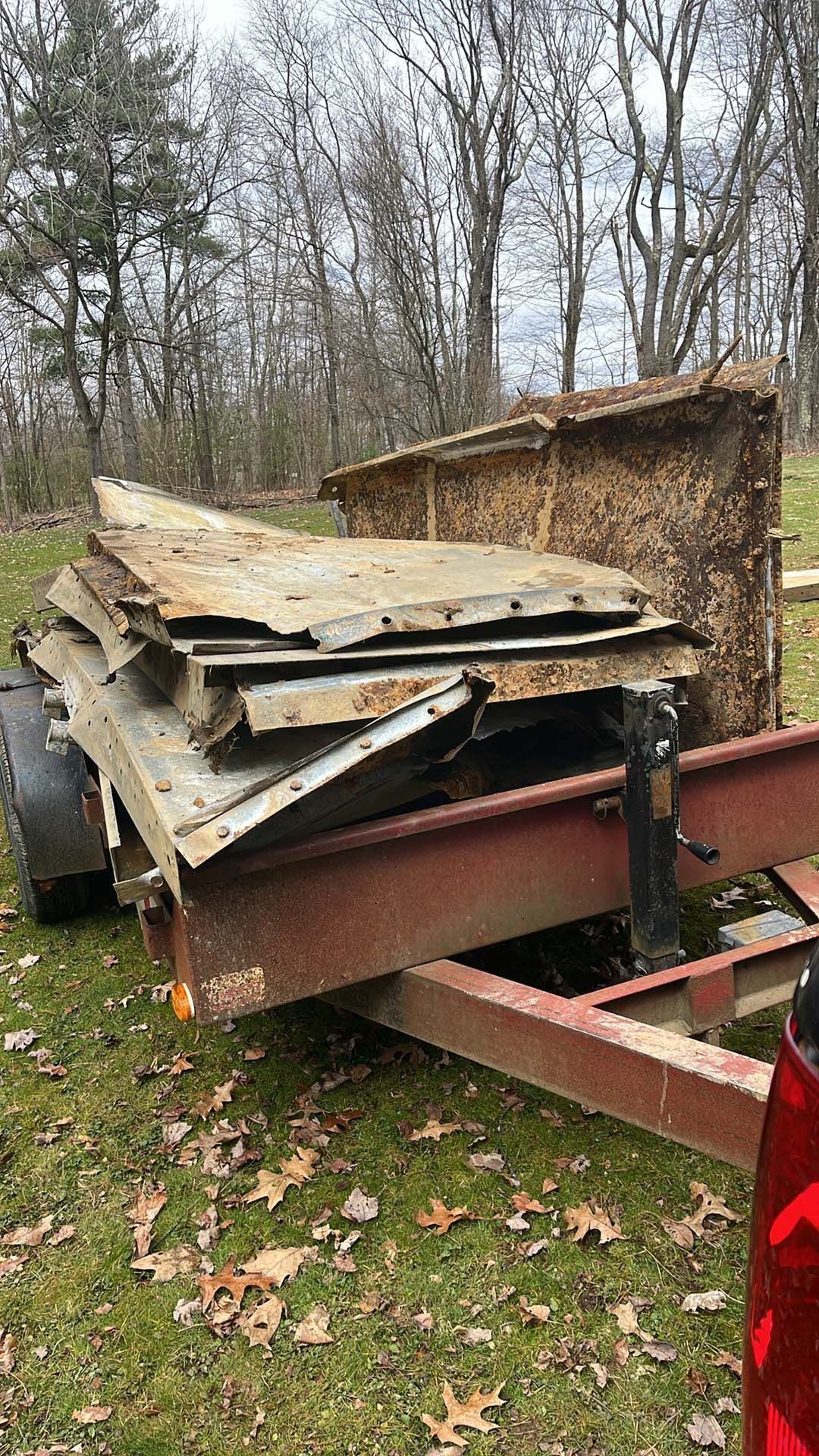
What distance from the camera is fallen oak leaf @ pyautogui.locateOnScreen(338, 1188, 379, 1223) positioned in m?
2.47

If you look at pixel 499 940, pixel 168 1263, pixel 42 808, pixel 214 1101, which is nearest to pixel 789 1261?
pixel 499 940

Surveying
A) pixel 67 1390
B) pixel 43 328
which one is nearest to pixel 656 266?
pixel 43 328

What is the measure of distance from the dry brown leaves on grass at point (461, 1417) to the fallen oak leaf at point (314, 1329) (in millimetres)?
305

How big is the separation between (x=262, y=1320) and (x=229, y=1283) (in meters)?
0.15

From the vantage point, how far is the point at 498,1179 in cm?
256

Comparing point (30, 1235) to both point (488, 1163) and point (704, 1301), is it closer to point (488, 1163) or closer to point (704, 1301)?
point (488, 1163)

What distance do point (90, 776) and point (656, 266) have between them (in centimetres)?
2141

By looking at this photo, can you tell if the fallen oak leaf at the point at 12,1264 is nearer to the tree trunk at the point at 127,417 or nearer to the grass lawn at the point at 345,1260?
the grass lawn at the point at 345,1260

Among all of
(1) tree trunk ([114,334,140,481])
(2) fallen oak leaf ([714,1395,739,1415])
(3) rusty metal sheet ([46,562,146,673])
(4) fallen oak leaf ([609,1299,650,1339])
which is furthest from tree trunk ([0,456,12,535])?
(2) fallen oak leaf ([714,1395,739,1415])

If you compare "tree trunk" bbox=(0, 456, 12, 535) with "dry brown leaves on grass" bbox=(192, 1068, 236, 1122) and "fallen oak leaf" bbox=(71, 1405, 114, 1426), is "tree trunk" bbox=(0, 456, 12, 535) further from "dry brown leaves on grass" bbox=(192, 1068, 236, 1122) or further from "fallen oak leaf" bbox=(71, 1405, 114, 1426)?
"fallen oak leaf" bbox=(71, 1405, 114, 1426)

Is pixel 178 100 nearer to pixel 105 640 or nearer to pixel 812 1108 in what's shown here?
pixel 105 640

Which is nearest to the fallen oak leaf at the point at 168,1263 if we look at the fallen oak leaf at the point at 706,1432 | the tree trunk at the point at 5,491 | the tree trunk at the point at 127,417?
the fallen oak leaf at the point at 706,1432

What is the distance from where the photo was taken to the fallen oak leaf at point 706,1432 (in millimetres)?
1822

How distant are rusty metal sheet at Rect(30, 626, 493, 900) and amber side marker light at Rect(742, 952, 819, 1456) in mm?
1225
